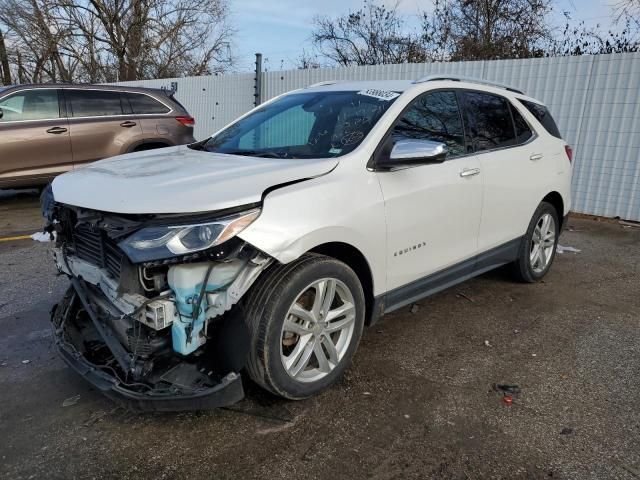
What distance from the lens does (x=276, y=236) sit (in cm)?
241

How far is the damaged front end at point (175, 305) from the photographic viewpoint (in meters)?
2.26

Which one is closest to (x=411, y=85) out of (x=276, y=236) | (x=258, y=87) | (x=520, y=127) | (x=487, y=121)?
(x=487, y=121)

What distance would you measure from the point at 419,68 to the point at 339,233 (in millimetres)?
7799

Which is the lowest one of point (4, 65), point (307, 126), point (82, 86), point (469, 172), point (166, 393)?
point (166, 393)

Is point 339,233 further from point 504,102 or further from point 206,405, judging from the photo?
point 504,102

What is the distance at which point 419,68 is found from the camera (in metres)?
9.58

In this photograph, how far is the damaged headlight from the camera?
221cm

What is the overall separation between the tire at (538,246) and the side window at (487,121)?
833 mm

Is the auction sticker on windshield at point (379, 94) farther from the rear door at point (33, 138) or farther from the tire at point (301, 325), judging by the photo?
→ the rear door at point (33, 138)

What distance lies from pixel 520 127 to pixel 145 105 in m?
6.43

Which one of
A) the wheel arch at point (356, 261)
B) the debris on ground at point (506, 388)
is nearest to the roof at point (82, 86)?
the wheel arch at point (356, 261)

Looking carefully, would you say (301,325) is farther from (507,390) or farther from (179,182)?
(507,390)

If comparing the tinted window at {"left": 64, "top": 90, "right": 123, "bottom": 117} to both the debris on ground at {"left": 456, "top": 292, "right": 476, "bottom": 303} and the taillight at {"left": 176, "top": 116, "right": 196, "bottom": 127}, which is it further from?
the debris on ground at {"left": 456, "top": 292, "right": 476, "bottom": 303}

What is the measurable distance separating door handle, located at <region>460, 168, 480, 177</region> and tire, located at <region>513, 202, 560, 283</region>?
3.71ft
